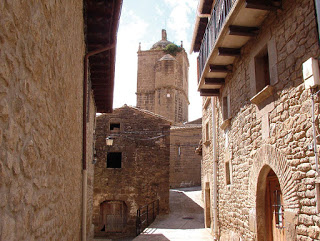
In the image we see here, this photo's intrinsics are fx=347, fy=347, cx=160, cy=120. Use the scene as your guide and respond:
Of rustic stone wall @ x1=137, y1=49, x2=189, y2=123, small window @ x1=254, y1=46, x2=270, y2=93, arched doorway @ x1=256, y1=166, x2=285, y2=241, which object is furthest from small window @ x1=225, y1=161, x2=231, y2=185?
rustic stone wall @ x1=137, y1=49, x2=189, y2=123

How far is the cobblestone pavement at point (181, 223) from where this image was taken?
41.6ft

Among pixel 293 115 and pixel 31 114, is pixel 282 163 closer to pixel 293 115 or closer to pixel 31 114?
pixel 293 115

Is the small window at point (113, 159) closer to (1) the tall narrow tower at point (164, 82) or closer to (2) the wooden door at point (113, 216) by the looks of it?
(2) the wooden door at point (113, 216)

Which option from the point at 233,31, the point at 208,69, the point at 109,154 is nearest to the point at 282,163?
the point at 233,31

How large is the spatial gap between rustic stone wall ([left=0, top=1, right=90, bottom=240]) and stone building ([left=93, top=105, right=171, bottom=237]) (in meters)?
15.7

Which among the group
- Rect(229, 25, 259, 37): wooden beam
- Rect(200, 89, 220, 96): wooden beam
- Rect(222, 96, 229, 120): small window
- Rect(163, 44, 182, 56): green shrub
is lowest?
Rect(222, 96, 229, 120): small window

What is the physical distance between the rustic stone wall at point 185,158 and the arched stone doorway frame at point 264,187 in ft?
78.2

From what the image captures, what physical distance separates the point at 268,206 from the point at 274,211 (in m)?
0.30

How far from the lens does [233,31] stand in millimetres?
7402

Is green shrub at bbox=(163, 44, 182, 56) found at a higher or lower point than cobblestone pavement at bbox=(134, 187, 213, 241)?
higher

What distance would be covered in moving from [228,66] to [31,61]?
7.45 m

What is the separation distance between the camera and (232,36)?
784 centimetres

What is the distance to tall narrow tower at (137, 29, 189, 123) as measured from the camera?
131 ft

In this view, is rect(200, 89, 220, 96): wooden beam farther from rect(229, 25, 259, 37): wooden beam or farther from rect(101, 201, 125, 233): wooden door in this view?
rect(101, 201, 125, 233): wooden door
